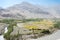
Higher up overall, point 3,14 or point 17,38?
point 17,38

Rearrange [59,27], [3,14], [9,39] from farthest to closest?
1. [3,14]
2. [59,27]
3. [9,39]

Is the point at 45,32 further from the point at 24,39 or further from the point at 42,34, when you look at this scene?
the point at 24,39

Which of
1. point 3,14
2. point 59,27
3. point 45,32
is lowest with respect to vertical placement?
point 3,14

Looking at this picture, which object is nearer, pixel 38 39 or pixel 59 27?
pixel 38 39

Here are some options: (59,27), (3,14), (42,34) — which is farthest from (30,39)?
(3,14)

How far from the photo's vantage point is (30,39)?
74.8 feet

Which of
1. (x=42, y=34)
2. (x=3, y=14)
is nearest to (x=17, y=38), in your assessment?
(x=42, y=34)

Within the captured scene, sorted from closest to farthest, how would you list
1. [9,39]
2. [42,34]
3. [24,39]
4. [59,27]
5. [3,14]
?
[24,39], [9,39], [42,34], [59,27], [3,14]

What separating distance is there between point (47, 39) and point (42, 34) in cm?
470

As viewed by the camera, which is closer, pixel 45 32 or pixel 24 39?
pixel 24 39

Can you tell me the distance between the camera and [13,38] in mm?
23000

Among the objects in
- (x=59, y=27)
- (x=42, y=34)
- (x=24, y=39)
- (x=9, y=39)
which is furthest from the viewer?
(x=59, y=27)

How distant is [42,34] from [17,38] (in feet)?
20.7

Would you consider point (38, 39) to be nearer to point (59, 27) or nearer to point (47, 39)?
point (47, 39)
